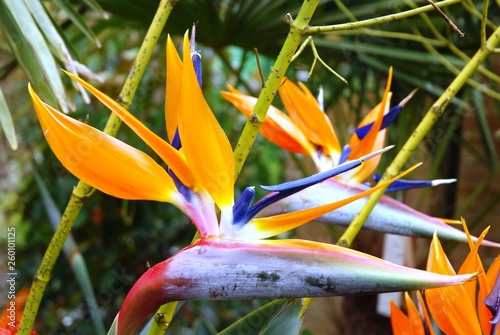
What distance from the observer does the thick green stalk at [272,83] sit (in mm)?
275

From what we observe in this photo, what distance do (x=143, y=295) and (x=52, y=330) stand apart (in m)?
1.43

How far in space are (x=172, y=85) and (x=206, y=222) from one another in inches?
3.0

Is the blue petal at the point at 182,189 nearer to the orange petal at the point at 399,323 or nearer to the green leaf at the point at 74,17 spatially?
the orange petal at the point at 399,323

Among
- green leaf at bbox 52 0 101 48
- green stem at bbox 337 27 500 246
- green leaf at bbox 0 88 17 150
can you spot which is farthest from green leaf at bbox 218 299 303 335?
green leaf at bbox 52 0 101 48

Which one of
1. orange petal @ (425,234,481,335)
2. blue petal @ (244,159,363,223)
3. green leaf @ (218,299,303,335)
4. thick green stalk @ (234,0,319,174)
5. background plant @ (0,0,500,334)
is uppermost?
thick green stalk @ (234,0,319,174)

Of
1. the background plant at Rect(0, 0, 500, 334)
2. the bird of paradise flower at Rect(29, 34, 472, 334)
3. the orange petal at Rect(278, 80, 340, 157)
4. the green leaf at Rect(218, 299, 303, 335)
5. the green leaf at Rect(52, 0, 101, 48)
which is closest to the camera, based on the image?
the bird of paradise flower at Rect(29, 34, 472, 334)

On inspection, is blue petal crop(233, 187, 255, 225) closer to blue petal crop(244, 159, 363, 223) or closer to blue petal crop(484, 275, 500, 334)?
blue petal crop(244, 159, 363, 223)

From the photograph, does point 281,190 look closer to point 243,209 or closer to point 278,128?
point 243,209

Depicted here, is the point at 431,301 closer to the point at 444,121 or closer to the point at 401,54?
the point at 401,54

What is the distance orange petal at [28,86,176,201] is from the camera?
0.26m

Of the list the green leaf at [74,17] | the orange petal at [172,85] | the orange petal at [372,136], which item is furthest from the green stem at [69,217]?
the green leaf at [74,17]

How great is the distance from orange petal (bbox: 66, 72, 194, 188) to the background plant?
8.9 inches

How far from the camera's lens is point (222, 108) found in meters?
1.72

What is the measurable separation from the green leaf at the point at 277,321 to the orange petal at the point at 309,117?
0.47 feet
